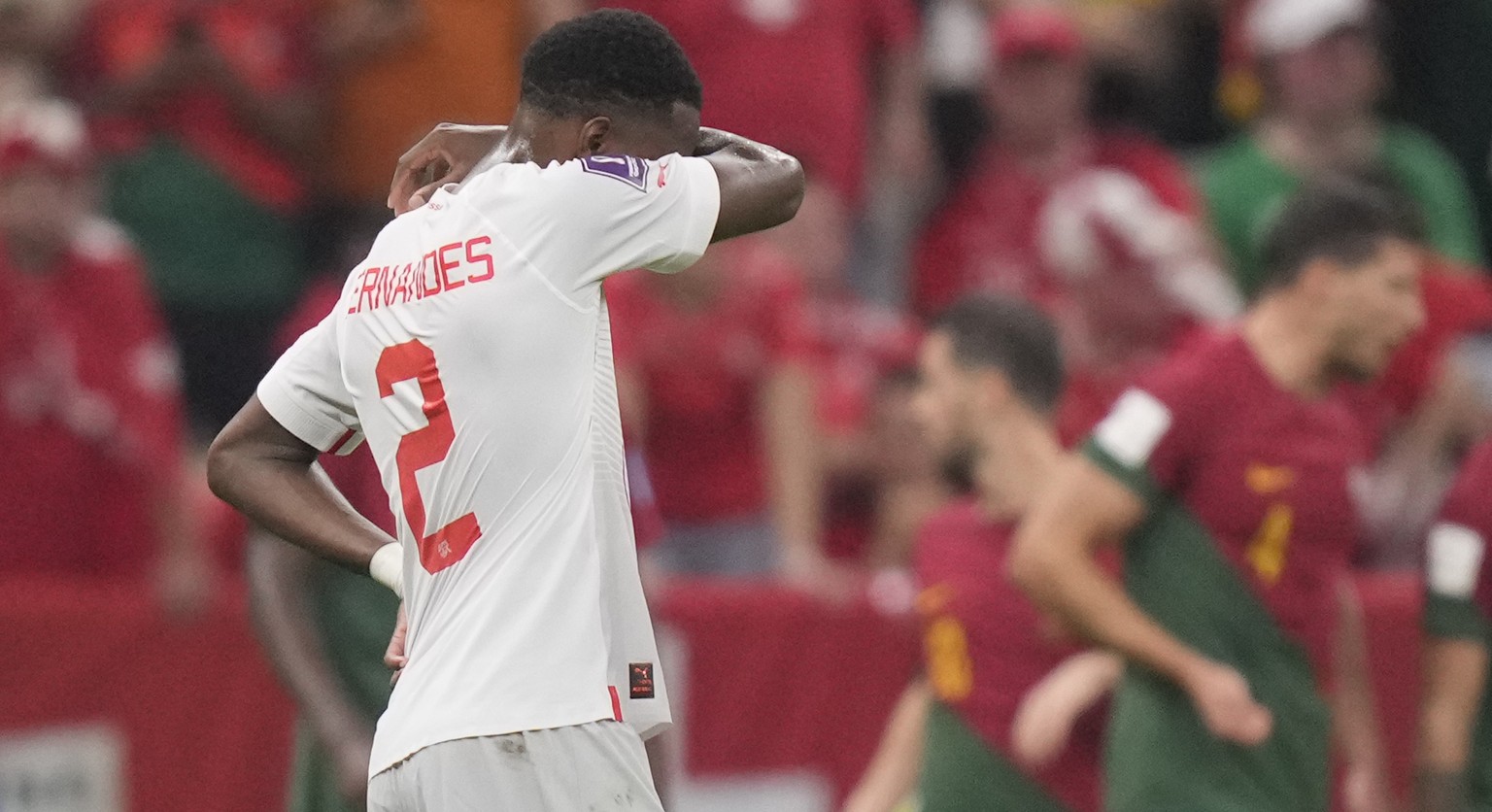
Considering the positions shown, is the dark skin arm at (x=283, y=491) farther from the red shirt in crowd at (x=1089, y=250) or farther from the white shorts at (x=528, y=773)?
the red shirt in crowd at (x=1089, y=250)

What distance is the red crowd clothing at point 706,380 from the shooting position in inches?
303

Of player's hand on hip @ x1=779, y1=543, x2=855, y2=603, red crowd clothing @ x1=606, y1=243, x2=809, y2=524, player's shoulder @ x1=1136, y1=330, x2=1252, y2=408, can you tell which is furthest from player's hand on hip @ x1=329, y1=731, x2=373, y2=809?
player's hand on hip @ x1=779, y1=543, x2=855, y2=603

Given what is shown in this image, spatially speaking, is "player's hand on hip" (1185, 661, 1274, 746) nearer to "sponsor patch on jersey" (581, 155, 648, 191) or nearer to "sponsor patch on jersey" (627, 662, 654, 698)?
"sponsor patch on jersey" (627, 662, 654, 698)

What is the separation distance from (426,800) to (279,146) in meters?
5.38

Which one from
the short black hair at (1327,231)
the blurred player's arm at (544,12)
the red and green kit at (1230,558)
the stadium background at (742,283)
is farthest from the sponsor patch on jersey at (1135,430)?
the blurred player's arm at (544,12)

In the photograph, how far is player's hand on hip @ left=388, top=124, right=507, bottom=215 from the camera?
3818mm

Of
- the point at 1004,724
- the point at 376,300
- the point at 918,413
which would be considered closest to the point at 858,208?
the point at 918,413

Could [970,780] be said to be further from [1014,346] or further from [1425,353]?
[1425,353]

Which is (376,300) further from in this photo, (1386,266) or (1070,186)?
(1070,186)

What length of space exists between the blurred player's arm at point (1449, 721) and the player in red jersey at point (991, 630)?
2.52 feet

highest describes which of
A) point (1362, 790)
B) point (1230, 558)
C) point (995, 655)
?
point (1230, 558)

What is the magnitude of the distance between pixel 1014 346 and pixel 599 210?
8.91 feet

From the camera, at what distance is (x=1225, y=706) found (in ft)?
17.0

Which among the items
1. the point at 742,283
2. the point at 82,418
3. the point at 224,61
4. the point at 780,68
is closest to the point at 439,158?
the point at 82,418
